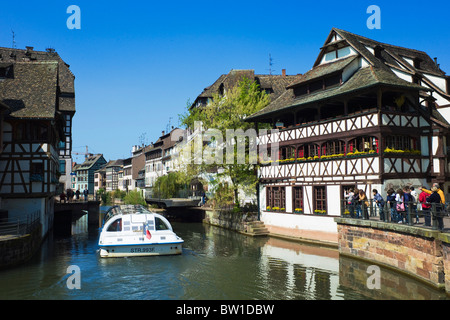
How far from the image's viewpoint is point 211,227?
37.5m

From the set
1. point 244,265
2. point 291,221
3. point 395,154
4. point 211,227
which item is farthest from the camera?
point 211,227

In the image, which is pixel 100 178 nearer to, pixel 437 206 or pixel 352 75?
pixel 352 75

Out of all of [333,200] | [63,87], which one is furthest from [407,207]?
[63,87]

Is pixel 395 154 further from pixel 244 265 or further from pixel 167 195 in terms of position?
pixel 167 195

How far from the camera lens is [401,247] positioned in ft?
53.3

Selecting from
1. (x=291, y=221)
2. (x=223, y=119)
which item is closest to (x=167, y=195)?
(x=223, y=119)

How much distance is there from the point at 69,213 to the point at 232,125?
59.3 ft

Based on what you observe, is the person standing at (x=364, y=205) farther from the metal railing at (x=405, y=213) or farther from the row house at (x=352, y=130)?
the row house at (x=352, y=130)

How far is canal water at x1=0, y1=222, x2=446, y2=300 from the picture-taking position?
13814 mm

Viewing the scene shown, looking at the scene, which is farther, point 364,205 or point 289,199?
point 289,199

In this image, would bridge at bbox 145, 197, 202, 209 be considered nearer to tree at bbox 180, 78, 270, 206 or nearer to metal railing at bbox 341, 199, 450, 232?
tree at bbox 180, 78, 270, 206

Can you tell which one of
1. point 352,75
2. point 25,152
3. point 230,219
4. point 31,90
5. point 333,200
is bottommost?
point 230,219

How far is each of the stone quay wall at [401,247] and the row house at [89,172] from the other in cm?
9776
